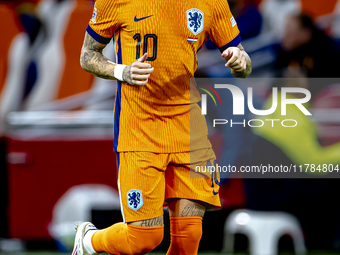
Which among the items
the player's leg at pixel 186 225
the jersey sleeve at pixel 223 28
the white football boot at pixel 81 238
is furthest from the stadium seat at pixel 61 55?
the player's leg at pixel 186 225

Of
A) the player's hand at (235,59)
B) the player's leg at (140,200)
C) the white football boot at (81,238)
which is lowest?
the white football boot at (81,238)

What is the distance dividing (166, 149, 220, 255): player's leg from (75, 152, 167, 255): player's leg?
0.25 ft

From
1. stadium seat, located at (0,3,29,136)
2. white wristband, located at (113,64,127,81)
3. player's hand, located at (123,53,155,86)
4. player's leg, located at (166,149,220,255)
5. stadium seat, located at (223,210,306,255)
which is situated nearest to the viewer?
player's hand, located at (123,53,155,86)

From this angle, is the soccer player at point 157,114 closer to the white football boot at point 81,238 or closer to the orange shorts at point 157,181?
the orange shorts at point 157,181

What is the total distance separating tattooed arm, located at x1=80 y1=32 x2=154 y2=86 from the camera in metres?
2.15

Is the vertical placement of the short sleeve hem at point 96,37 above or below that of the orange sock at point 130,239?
above

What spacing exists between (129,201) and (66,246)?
210 cm

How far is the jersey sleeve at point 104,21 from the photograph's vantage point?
2.31m

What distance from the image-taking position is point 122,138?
7.79 feet

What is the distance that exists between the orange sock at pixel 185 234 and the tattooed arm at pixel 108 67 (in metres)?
0.77

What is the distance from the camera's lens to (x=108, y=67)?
92.0 inches

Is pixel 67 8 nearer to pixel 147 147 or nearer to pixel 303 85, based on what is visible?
pixel 303 85

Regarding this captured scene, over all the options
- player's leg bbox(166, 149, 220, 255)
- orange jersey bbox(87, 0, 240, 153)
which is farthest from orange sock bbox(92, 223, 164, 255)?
orange jersey bbox(87, 0, 240, 153)

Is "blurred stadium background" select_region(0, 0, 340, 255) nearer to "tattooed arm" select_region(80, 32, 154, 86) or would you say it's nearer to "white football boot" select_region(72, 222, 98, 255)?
"white football boot" select_region(72, 222, 98, 255)
